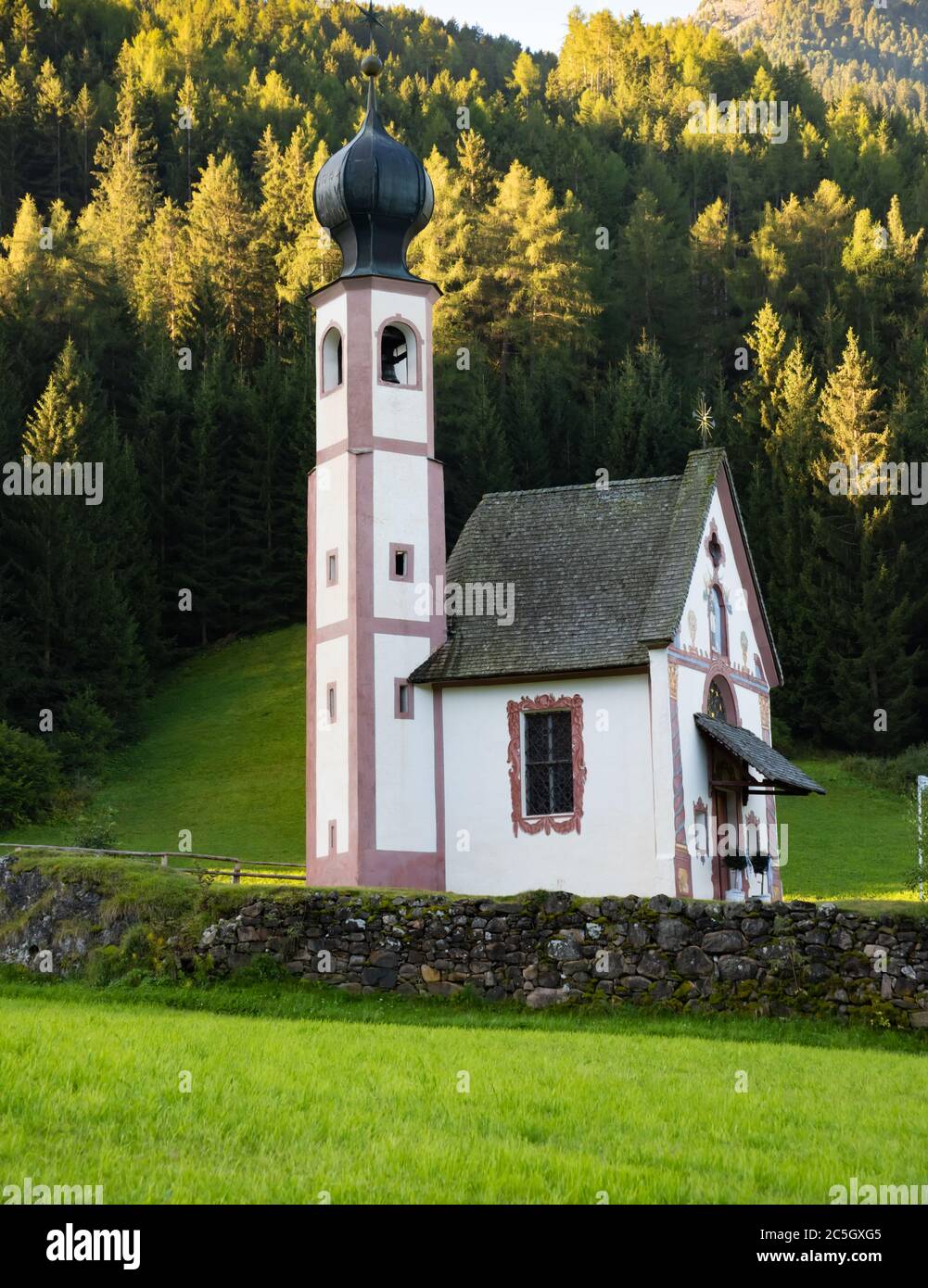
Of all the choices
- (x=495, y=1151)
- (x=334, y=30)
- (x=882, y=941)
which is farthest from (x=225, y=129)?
(x=495, y=1151)

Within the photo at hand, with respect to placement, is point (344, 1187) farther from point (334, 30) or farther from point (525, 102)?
point (334, 30)

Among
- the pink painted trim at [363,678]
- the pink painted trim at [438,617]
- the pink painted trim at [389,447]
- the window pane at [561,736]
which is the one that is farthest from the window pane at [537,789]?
the pink painted trim at [389,447]

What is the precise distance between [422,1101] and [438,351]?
5573 cm

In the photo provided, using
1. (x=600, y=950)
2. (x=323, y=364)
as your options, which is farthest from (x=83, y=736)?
(x=600, y=950)

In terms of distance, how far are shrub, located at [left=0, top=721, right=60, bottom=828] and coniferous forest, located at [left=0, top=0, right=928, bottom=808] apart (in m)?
3.43

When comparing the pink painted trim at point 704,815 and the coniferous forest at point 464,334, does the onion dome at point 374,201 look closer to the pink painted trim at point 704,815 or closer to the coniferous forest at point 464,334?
the pink painted trim at point 704,815

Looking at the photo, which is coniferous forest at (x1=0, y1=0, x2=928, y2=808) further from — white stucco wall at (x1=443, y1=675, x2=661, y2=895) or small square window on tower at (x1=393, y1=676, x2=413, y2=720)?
white stucco wall at (x1=443, y1=675, x2=661, y2=895)

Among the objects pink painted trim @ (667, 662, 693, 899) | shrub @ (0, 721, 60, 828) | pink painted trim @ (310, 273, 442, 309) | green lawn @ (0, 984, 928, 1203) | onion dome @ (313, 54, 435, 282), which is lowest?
green lawn @ (0, 984, 928, 1203)

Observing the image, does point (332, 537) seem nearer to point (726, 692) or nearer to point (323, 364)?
point (323, 364)

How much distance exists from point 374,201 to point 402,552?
6.82 m

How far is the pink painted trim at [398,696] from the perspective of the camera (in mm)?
29203

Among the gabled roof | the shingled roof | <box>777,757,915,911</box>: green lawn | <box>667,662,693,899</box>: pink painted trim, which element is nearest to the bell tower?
the shingled roof

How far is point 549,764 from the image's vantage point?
2873 cm

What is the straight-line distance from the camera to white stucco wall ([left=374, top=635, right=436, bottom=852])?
94.1ft
